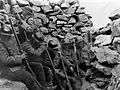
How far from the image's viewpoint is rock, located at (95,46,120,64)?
4594 mm

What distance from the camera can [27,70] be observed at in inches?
207

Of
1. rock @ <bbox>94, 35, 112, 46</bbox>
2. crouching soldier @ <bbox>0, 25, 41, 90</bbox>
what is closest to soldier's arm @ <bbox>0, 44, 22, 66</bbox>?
crouching soldier @ <bbox>0, 25, 41, 90</bbox>

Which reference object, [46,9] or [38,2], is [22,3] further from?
[46,9]

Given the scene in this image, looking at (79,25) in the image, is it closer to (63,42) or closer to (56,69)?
(63,42)

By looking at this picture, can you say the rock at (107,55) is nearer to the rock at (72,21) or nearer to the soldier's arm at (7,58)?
the soldier's arm at (7,58)

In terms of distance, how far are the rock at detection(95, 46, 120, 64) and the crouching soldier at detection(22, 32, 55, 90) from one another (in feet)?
4.72

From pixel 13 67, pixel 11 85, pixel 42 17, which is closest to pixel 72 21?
pixel 42 17

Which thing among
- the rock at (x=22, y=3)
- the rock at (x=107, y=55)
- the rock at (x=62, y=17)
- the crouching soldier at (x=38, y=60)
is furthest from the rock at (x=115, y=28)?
the rock at (x=22, y=3)

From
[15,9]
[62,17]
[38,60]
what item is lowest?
[38,60]

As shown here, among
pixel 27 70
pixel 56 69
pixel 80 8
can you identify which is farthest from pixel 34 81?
pixel 80 8

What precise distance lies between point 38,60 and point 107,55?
205cm

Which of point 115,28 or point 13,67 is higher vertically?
point 115,28

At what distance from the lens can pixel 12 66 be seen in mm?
4895

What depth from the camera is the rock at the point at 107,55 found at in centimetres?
459
